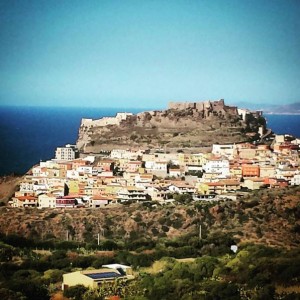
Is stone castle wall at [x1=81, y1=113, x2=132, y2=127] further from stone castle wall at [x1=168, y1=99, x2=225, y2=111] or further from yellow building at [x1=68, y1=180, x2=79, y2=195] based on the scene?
yellow building at [x1=68, y1=180, x2=79, y2=195]

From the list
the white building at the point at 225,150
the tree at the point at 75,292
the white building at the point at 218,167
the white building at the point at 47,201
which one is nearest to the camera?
the tree at the point at 75,292

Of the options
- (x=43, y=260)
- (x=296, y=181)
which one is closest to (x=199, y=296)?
(x=43, y=260)

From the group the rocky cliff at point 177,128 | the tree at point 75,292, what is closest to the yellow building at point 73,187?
the rocky cliff at point 177,128

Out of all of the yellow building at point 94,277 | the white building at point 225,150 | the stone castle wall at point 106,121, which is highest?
the stone castle wall at point 106,121

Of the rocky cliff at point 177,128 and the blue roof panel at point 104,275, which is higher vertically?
the rocky cliff at point 177,128

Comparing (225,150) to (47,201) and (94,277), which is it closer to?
(47,201)

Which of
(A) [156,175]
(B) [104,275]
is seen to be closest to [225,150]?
(A) [156,175]

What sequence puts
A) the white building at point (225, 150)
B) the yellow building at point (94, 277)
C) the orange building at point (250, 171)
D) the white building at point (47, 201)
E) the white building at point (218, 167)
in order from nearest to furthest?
the yellow building at point (94, 277) → the white building at point (47, 201) → the orange building at point (250, 171) → the white building at point (218, 167) → the white building at point (225, 150)

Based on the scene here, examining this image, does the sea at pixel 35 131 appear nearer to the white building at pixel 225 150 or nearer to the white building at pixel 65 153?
the white building at pixel 65 153

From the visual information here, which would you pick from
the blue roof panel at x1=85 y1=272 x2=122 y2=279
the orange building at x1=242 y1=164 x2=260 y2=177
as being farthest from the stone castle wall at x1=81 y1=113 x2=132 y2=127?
the blue roof panel at x1=85 y1=272 x2=122 y2=279
